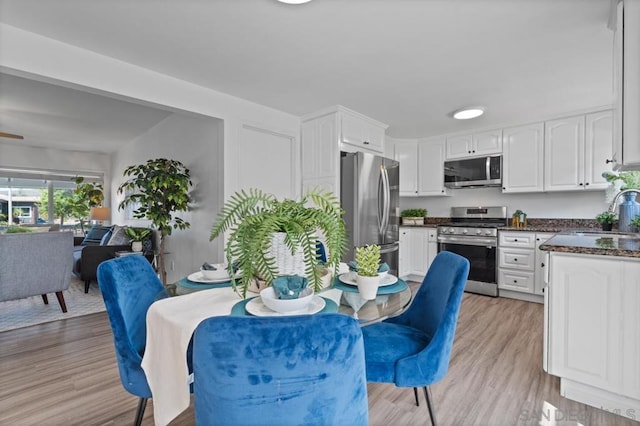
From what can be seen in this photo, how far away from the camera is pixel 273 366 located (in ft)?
2.00

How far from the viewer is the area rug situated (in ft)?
9.47

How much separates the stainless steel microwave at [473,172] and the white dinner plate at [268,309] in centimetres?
381

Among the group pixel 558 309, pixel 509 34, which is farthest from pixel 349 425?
pixel 509 34

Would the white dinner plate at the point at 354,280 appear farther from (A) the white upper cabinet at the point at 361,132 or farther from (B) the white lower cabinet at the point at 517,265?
(B) the white lower cabinet at the point at 517,265

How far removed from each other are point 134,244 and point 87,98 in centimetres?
183

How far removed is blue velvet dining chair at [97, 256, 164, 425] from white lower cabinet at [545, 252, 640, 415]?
2146 mm

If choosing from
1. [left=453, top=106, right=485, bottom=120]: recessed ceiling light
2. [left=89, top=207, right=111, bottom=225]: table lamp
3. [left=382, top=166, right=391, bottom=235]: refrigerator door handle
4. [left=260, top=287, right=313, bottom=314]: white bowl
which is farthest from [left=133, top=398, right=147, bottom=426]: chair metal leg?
[left=89, top=207, right=111, bottom=225]: table lamp

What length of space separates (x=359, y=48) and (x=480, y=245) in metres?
2.92

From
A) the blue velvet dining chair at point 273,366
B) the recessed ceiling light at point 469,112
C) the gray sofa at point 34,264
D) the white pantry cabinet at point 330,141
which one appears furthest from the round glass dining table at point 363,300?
the recessed ceiling light at point 469,112

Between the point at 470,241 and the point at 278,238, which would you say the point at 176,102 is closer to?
the point at 278,238

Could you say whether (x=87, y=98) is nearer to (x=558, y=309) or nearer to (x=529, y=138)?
(x=558, y=309)

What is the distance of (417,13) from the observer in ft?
5.83

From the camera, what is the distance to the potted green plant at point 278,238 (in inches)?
41.3

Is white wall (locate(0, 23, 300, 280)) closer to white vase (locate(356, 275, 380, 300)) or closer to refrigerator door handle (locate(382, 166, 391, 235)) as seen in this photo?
refrigerator door handle (locate(382, 166, 391, 235))
